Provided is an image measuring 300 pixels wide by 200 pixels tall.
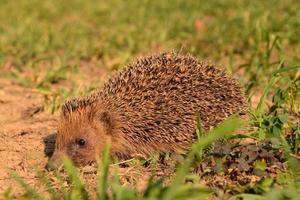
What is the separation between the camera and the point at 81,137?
455 centimetres

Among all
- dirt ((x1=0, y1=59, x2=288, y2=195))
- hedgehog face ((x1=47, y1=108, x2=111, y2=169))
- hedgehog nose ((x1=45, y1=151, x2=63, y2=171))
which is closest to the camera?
dirt ((x1=0, y1=59, x2=288, y2=195))

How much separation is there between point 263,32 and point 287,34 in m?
0.72

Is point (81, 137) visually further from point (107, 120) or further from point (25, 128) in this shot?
point (25, 128)

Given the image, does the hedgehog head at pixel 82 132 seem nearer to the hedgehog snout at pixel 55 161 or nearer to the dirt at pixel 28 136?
the hedgehog snout at pixel 55 161

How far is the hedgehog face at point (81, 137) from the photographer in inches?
178

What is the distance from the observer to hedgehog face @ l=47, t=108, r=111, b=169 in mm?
4520

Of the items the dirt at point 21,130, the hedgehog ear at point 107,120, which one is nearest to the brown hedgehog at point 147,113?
the hedgehog ear at point 107,120

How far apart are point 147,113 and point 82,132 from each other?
57cm

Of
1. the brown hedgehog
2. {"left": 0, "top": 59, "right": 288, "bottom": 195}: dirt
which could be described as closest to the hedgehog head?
the brown hedgehog

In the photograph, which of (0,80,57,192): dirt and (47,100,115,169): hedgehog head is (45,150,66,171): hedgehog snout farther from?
(0,80,57,192): dirt

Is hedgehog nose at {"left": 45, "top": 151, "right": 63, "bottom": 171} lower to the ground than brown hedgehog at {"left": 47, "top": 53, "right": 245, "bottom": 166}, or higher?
lower

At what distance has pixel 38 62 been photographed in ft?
24.5

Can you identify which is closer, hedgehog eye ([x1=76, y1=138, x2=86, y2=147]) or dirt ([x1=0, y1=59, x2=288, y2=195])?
dirt ([x1=0, y1=59, x2=288, y2=195])

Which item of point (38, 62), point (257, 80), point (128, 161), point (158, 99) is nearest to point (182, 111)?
point (158, 99)
